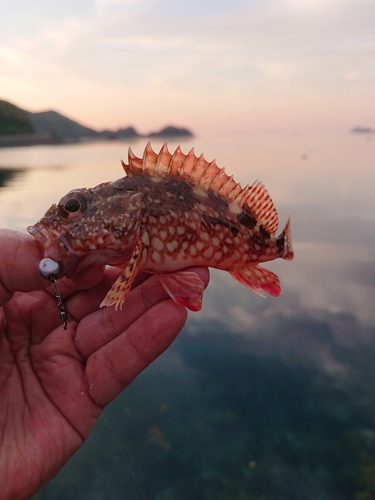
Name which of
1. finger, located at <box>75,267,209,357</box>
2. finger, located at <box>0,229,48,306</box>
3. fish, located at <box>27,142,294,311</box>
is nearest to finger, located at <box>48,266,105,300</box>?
fish, located at <box>27,142,294,311</box>

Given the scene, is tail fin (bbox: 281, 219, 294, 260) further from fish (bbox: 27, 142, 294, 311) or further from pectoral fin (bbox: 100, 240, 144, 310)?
pectoral fin (bbox: 100, 240, 144, 310)

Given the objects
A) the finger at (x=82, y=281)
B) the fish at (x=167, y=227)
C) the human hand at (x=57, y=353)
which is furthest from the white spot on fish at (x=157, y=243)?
the finger at (x=82, y=281)

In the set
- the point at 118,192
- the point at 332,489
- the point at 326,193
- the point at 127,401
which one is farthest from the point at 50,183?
the point at 332,489

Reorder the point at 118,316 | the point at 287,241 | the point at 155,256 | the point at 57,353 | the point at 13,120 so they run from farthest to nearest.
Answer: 1. the point at 13,120
2. the point at 287,241
3. the point at 57,353
4. the point at 118,316
5. the point at 155,256

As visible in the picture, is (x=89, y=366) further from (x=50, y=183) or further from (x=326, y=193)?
(x=50, y=183)

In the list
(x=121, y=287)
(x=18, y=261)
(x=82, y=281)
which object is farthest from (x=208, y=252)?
(x=18, y=261)

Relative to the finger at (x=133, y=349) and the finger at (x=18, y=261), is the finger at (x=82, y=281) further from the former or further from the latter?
the finger at (x=133, y=349)

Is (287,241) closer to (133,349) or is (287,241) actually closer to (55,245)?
(133,349)

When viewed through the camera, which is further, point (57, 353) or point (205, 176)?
point (205, 176)
